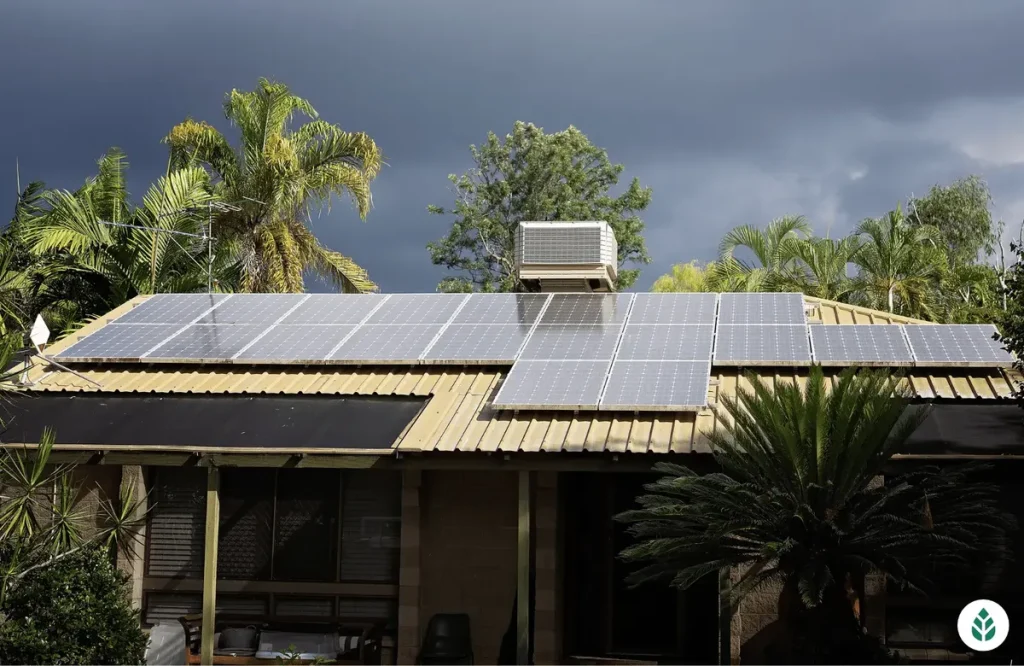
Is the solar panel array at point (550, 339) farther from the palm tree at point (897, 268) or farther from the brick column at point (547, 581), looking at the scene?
the palm tree at point (897, 268)

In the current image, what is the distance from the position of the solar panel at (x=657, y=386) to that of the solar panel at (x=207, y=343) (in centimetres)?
536

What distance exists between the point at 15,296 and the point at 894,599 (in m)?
20.1

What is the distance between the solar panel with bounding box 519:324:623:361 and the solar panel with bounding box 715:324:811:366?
142 cm

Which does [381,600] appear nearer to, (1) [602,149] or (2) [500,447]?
(2) [500,447]

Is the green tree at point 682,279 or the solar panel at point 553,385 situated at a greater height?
the green tree at point 682,279

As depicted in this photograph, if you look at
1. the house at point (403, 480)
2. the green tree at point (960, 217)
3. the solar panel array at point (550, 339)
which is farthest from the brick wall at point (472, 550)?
the green tree at point (960, 217)

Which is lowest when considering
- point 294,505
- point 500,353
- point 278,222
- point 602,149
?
point 294,505

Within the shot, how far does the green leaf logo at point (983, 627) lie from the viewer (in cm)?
1160

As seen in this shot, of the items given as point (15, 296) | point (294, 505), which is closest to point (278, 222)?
point (15, 296)

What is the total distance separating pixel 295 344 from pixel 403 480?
2.67 meters

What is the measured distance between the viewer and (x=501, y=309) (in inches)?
706

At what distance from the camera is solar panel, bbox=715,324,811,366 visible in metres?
15.2

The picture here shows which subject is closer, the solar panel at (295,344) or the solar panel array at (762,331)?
the solar panel array at (762,331)

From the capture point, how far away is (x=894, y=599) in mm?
14219
